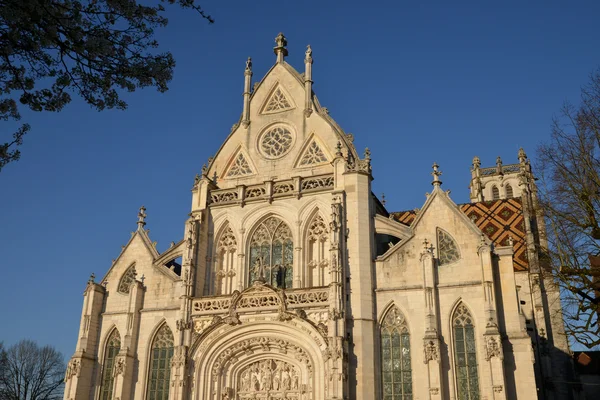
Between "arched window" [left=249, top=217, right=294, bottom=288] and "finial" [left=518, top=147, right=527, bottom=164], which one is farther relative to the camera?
"finial" [left=518, top=147, right=527, bottom=164]

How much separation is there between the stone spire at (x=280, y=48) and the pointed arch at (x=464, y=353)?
13490 mm

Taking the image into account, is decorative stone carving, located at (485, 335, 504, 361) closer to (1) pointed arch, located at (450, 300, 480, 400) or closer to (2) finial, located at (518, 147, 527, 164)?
(1) pointed arch, located at (450, 300, 480, 400)

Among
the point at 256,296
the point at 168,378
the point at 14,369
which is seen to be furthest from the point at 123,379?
the point at 14,369

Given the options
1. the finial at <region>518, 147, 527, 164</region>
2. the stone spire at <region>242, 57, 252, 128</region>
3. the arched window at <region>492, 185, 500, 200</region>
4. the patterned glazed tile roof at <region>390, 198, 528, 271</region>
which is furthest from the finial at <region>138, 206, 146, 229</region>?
the arched window at <region>492, 185, 500, 200</region>

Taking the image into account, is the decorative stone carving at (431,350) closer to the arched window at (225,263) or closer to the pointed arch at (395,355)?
the pointed arch at (395,355)

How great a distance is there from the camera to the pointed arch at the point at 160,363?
23547mm

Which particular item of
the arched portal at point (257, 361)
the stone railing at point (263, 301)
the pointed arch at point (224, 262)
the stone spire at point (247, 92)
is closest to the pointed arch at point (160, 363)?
the arched portal at point (257, 361)

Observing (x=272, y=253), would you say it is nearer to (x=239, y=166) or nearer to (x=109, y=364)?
(x=239, y=166)

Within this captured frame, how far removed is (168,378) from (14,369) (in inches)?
777

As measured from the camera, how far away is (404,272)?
73.3ft

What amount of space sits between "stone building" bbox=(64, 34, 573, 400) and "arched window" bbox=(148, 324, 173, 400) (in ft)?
0.14

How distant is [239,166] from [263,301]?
6.52 meters

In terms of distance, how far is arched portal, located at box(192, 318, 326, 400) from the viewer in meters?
21.7

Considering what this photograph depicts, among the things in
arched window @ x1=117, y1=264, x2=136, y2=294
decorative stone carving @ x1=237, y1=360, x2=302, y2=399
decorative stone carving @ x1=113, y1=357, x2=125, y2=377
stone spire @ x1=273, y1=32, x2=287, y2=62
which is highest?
stone spire @ x1=273, y1=32, x2=287, y2=62
